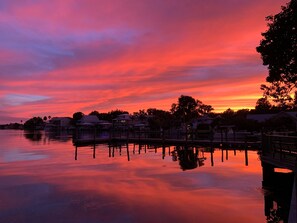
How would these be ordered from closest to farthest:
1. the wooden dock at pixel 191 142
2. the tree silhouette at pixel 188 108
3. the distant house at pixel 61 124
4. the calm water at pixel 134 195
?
the calm water at pixel 134 195 → the wooden dock at pixel 191 142 → the tree silhouette at pixel 188 108 → the distant house at pixel 61 124

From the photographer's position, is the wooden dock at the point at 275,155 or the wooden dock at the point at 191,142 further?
the wooden dock at the point at 191,142

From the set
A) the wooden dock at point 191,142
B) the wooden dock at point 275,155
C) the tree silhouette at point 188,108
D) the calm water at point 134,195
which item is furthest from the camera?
the tree silhouette at point 188,108

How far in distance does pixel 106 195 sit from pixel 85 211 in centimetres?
310

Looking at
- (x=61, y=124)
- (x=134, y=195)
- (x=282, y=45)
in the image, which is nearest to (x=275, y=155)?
(x=134, y=195)

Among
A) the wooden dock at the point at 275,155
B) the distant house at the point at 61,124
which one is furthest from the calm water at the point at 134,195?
the distant house at the point at 61,124

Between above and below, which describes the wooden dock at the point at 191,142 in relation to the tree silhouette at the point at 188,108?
below

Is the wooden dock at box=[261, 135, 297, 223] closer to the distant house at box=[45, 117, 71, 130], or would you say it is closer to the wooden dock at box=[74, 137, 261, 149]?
the wooden dock at box=[74, 137, 261, 149]

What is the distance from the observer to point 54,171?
1021 inches

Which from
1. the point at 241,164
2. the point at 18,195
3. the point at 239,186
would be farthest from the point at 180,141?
the point at 18,195

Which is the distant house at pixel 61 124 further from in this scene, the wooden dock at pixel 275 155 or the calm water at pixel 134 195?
the wooden dock at pixel 275 155

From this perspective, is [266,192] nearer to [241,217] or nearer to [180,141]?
[241,217]

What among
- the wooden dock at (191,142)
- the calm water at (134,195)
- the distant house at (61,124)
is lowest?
the calm water at (134,195)

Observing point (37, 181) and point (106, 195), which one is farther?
point (37, 181)

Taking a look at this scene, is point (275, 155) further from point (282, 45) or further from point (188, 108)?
point (188, 108)
